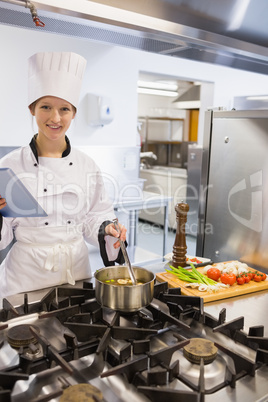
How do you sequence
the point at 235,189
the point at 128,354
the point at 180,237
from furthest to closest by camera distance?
1. the point at 235,189
2. the point at 180,237
3. the point at 128,354

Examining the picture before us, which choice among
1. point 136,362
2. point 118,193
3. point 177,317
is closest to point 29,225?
point 177,317

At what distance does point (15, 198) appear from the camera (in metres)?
1.25

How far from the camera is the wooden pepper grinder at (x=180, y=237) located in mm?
1525

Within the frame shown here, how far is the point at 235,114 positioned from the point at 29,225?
1.13m

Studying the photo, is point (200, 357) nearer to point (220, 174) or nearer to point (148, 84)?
point (220, 174)

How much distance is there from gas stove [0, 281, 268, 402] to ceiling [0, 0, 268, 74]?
79 centimetres

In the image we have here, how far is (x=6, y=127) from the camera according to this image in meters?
3.46

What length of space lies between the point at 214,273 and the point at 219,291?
118 millimetres

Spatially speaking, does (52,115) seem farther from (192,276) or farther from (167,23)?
(192,276)

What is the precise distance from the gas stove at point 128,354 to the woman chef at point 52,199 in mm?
290

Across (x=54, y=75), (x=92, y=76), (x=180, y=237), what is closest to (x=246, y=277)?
(x=180, y=237)

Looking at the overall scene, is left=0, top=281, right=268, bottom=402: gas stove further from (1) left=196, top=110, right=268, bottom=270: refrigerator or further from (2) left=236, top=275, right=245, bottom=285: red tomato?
(1) left=196, top=110, right=268, bottom=270: refrigerator

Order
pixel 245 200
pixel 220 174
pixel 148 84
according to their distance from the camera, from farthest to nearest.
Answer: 1. pixel 148 84
2. pixel 220 174
3. pixel 245 200

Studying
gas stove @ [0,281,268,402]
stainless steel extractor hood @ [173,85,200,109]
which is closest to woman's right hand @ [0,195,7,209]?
gas stove @ [0,281,268,402]
